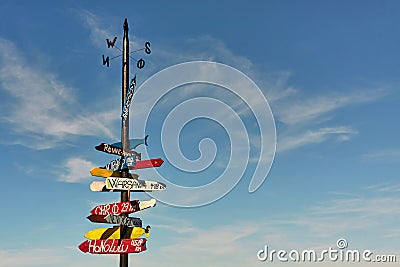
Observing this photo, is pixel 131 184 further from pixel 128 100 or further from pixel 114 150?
pixel 128 100

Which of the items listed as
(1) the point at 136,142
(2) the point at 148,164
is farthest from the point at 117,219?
(1) the point at 136,142

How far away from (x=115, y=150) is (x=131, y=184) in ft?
4.07

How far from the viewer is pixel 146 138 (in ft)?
60.2

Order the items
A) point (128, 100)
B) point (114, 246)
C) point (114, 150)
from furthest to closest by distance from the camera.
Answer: point (128, 100) < point (114, 150) < point (114, 246)

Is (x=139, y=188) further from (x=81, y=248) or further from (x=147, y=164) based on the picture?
(x=81, y=248)

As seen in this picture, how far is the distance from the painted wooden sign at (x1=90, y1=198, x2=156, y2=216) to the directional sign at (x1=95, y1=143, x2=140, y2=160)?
5.45ft

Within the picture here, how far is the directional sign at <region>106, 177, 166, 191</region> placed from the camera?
17484 mm

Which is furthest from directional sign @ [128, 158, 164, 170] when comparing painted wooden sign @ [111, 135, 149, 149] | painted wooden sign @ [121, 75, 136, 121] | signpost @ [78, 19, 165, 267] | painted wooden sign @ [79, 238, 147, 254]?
painted wooden sign @ [79, 238, 147, 254]

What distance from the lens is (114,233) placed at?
17672mm

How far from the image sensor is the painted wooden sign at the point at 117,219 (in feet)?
57.1

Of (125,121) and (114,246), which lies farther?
(125,121)

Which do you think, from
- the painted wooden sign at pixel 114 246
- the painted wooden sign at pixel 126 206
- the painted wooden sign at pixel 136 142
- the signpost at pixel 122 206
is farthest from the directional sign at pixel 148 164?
the painted wooden sign at pixel 114 246

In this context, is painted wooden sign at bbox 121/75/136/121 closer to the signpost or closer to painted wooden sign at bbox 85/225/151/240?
the signpost

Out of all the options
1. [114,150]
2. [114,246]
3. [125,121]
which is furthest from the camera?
[125,121]
